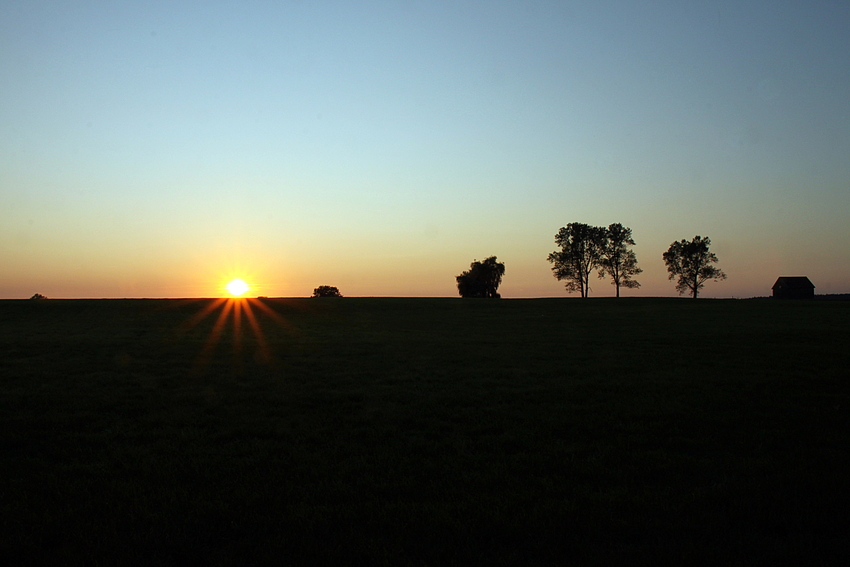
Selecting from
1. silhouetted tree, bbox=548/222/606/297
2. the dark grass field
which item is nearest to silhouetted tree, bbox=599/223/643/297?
silhouetted tree, bbox=548/222/606/297

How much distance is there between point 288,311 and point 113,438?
4352 centimetres

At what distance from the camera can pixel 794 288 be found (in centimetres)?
11188

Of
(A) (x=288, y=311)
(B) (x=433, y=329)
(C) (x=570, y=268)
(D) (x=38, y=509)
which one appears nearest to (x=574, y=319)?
(B) (x=433, y=329)

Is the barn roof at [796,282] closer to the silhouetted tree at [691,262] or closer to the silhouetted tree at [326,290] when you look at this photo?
the silhouetted tree at [691,262]

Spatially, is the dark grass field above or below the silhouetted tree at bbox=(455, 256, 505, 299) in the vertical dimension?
below

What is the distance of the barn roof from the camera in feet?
366

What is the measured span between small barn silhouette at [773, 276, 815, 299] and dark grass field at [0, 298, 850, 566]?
109289 mm

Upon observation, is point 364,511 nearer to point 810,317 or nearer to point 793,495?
point 793,495

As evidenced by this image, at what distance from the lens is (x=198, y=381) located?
54.6ft

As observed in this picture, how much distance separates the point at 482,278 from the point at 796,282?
66816mm

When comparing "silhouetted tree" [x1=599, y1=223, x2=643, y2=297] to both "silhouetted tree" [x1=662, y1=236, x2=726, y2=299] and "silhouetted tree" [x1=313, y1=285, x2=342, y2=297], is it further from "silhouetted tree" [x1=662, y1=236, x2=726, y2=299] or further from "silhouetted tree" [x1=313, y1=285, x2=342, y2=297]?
"silhouetted tree" [x1=313, y1=285, x2=342, y2=297]

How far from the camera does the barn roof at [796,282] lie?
4397 inches

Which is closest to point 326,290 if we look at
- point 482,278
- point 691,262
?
point 482,278

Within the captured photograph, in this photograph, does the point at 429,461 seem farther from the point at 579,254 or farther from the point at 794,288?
the point at 794,288
